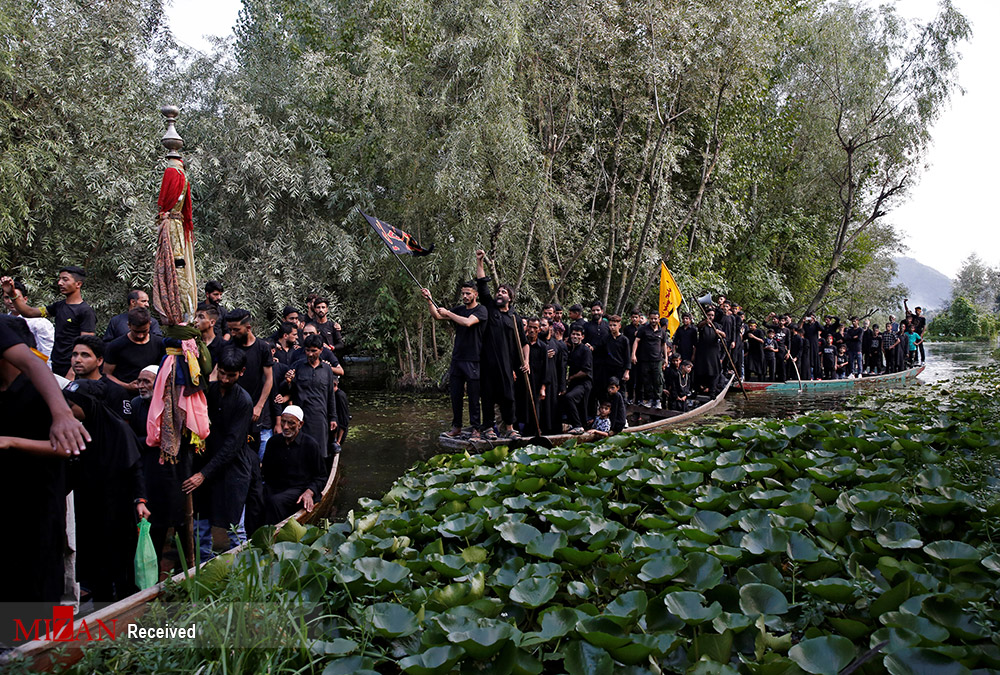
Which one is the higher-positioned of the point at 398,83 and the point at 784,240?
the point at 398,83

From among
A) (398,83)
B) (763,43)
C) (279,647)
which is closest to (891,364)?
(763,43)

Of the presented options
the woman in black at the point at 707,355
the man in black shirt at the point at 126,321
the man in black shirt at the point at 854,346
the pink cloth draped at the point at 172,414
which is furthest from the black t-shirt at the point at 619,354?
the man in black shirt at the point at 854,346

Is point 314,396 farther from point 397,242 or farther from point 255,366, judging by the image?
point 397,242

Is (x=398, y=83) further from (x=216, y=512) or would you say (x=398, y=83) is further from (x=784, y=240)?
(x=784, y=240)

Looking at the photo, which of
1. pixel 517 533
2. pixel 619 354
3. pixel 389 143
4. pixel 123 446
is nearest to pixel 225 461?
pixel 123 446

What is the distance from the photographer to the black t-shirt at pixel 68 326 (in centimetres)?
678

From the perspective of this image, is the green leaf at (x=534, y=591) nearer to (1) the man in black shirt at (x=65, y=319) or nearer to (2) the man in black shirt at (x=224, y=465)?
(2) the man in black shirt at (x=224, y=465)

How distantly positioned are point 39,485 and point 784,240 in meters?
26.0

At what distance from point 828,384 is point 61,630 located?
58.1 ft

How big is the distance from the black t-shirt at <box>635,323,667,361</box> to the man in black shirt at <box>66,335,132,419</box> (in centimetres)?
857

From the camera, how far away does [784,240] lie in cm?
2527

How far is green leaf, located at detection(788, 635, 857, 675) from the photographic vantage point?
6.82 ft

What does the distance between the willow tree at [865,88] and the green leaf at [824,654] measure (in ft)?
77.5

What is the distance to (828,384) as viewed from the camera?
1719 cm
